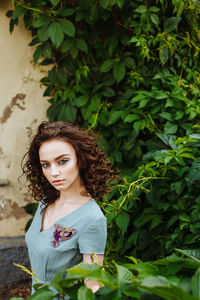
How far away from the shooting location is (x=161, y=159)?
1728 mm

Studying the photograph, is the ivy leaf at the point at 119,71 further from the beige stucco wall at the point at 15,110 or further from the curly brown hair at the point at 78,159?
the curly brown hair at the point at 78,159

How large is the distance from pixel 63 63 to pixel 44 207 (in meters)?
1.44

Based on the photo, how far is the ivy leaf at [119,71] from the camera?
7.61ft

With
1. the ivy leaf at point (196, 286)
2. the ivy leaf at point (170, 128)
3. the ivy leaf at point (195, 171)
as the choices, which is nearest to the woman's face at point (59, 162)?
the ivy leaf at point (195, 171)

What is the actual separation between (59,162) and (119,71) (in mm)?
1318

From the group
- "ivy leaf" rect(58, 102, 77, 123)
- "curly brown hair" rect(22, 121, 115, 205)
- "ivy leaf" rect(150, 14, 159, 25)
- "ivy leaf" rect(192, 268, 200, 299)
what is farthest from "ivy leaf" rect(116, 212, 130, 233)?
"ivy leaf" rect(192, 268, 200, 299)

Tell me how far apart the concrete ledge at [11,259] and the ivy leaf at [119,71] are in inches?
65.6

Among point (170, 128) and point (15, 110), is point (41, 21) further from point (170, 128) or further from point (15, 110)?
point (170, 128)

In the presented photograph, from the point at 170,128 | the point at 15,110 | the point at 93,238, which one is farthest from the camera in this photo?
the point at 15,110

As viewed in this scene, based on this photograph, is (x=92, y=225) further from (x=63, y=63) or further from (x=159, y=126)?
(x=63, y=63)

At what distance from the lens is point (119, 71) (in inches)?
91.9

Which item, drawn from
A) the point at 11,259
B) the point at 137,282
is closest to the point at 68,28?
the point at 11,259

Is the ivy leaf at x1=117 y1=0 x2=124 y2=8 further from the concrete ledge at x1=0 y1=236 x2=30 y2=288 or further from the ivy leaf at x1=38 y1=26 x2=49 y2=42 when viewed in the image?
the concrete ledge at x1=0 y1=236 x2=30 y2=288

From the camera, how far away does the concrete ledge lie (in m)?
2.74
